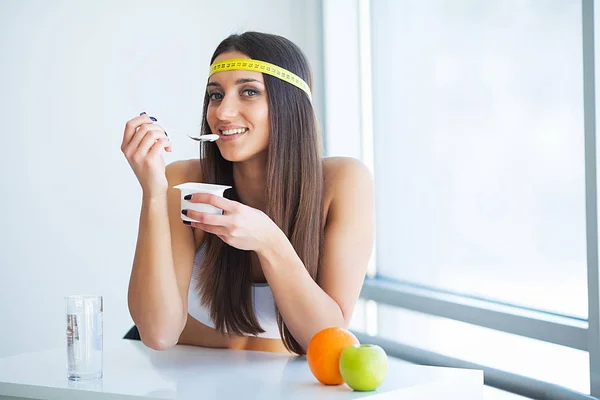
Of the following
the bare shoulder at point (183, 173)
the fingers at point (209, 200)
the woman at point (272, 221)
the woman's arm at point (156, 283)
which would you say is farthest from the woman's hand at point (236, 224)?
the bare shoulder at point (183, 173)

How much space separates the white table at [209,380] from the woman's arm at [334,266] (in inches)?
5.3

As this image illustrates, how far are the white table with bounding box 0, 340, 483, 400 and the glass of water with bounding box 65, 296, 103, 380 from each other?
25mm

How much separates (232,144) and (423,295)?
69.8 inches

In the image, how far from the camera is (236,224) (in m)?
1.63

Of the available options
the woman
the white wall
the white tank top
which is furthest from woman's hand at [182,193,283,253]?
the white wall

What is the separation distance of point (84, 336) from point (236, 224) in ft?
1.30

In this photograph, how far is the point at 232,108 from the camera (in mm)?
1957

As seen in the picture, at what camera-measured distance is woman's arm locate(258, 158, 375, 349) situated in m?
1.77

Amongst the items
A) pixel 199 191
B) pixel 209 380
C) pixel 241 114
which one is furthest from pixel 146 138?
pixel 209 380

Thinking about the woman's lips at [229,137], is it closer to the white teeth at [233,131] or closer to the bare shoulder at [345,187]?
the white teeth at [233,131]

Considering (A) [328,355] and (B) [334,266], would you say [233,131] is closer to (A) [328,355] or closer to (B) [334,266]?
(B) [334,266]

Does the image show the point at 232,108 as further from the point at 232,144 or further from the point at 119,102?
the point at 119,102

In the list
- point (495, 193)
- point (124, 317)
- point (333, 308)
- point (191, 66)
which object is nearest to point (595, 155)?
point (495, 193)

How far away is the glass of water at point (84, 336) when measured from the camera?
4.75 ft
